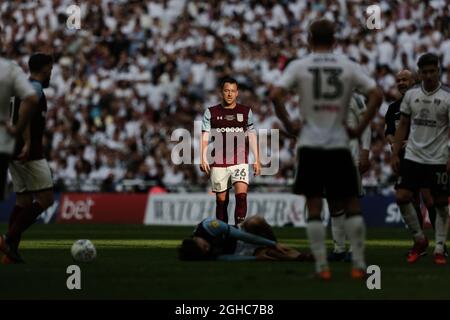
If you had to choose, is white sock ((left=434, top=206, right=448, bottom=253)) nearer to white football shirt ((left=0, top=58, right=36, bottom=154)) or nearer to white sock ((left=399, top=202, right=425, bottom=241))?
white sock ((left=399, top=202, right=425, bottom=241))

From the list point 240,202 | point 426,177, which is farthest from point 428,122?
point 240,202

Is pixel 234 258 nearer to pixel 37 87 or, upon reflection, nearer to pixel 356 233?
pixel 37 87

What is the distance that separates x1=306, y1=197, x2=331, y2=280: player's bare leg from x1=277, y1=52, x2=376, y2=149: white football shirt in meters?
0.58

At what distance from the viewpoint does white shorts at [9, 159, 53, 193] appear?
1402 cm

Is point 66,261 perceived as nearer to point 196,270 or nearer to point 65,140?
point 196,270

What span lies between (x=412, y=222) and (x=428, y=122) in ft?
4.28

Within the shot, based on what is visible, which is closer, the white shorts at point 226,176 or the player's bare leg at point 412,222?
the player's bare leg at point 412,222

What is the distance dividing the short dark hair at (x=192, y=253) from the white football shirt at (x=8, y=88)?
3678 millimetres

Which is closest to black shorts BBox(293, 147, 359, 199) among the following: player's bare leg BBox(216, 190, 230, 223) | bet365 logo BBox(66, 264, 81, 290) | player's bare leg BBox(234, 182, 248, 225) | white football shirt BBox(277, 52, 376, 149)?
white football shirt BBox(277, 52, 376, 149)

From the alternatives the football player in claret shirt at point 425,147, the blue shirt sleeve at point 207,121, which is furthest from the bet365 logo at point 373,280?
the blue shirt sleeve at point 207,121

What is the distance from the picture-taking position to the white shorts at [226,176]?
18516mm

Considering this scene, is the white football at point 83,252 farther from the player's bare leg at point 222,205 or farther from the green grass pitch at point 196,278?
the player's bare leg at point 222,205

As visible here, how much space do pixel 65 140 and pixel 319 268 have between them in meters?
22.2
